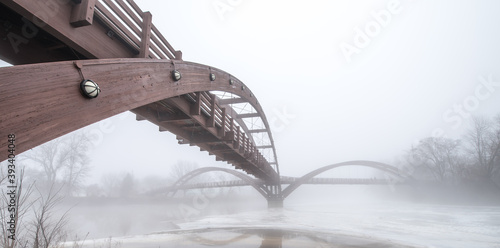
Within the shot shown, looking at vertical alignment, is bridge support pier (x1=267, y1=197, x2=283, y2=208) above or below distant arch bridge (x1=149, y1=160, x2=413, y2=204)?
below

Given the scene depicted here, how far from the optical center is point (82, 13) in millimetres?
4043

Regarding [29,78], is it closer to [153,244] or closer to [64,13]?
[64,13]

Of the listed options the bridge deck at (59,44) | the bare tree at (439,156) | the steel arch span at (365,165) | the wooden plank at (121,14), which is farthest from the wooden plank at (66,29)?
the bare tree at (439,156)

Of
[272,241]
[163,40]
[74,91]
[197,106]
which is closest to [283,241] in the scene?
[272,241]

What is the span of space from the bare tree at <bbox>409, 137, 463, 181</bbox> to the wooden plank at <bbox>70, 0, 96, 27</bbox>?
58.9 metres

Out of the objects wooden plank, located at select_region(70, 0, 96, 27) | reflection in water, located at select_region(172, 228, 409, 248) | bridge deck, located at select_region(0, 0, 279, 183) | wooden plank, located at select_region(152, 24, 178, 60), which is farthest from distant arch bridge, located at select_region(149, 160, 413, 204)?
wooden plank, located at select_region(70, 0, 96, 27)

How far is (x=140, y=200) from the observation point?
53156 millimetres

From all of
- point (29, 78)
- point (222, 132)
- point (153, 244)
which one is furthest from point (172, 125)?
point (29, 78)

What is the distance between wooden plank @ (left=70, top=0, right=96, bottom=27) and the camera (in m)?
4.04

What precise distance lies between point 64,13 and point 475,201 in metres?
53.3

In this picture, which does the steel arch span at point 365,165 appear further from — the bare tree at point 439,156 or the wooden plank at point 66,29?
the wooden plank at point 66,29

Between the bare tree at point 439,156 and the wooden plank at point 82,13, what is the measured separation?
5887 centimetres

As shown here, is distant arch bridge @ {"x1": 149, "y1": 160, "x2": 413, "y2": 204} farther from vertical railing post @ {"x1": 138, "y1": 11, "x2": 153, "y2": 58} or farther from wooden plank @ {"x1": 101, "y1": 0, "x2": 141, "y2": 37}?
wooden plank @ {"x1": 101, "y1": 0, "x2": 141, "y2": 37}

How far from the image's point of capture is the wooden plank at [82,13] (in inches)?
159
